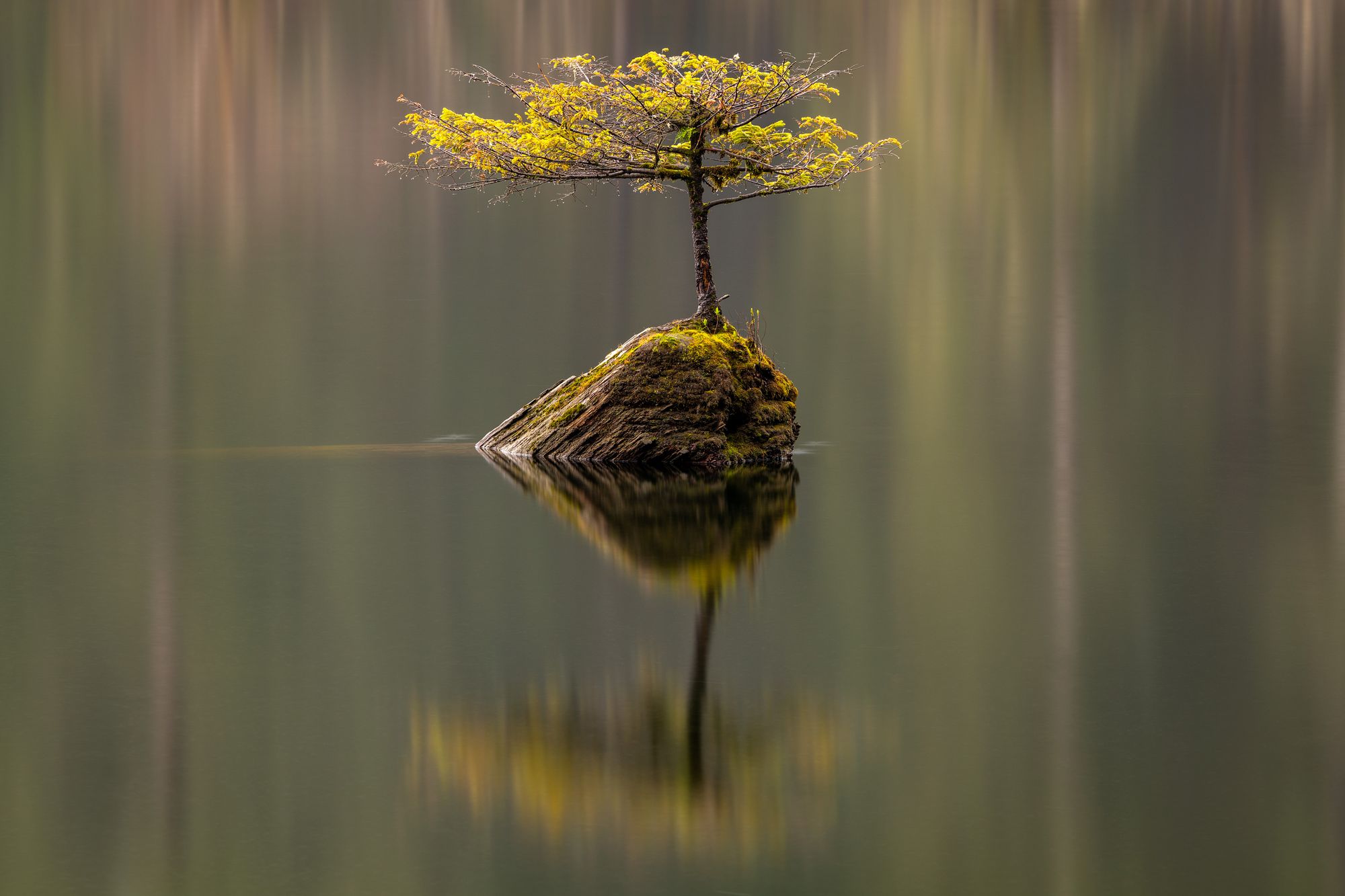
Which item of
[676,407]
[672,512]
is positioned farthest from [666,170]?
[672,512]

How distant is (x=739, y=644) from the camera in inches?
359

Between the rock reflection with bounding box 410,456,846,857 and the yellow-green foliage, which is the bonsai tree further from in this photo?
the rock reflection with bounding box 410,456,846,857

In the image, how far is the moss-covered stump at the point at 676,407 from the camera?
1789 cm

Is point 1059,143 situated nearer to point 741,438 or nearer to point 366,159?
point 366,159

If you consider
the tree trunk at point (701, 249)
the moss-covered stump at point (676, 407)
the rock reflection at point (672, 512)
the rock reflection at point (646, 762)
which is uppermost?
the tree trunk at point (701, 249)

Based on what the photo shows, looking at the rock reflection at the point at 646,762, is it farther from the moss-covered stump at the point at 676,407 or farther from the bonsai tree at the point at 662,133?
the bonsai tree at the point at 662,133

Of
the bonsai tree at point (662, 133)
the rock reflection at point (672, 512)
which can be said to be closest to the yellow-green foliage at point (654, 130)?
the bonsai tree at point (662, 133)

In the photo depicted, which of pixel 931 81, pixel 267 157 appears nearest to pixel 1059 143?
pixel 931 81

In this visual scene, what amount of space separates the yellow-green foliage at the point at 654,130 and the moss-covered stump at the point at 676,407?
1.86m

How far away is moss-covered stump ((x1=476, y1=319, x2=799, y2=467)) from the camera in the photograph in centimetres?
1789

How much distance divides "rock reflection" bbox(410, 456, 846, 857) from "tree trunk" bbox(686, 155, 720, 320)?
379 inches

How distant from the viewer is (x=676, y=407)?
17.9 metres

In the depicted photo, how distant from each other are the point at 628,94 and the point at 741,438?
4179 mm

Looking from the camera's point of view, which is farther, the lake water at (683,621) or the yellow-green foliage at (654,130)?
the yellow-green foliage at (654,130)
